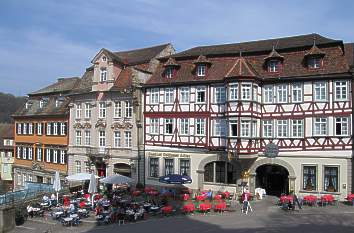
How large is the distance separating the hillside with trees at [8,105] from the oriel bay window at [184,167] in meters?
82.2

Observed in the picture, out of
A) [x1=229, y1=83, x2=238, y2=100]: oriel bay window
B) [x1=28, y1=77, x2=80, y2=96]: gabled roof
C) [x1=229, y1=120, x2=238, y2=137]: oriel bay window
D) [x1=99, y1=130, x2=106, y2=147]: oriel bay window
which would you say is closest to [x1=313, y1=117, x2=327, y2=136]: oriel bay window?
[x1=229, y1=120, x2=238, y2=137]: oriel bay window

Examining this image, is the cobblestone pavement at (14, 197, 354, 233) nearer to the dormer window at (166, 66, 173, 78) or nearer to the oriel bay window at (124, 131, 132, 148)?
the oriel bay window at (124, 131, 132, 148)

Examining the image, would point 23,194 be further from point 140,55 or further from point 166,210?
point 140,55

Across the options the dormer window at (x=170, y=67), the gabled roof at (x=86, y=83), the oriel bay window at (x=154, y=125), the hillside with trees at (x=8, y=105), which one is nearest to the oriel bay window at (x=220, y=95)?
the dormer window at (x=170, y=67)

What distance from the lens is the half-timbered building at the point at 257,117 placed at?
31.0 m

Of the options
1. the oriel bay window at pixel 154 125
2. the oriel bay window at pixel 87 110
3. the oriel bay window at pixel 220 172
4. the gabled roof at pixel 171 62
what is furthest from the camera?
the oriel bay window at pixel 87 110

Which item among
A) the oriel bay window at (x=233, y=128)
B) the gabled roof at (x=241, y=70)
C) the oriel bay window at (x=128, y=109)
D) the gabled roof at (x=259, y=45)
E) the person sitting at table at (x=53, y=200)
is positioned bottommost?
Result: the person sitting at table at (x=53, y=200)

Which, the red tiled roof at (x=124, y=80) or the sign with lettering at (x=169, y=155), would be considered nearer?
the sign with lettering at (x=169, y=155)

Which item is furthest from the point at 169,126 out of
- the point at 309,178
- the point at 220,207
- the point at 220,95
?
the point at 309,178

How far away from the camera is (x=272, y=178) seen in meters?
36.0

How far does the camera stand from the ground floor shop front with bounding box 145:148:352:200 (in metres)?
30.9

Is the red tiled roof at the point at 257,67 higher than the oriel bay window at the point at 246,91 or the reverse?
higher

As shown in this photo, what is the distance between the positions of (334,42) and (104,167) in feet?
78.4

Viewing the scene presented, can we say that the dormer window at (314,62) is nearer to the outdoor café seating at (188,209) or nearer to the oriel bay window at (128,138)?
the outdoor café seating at (188,209)
